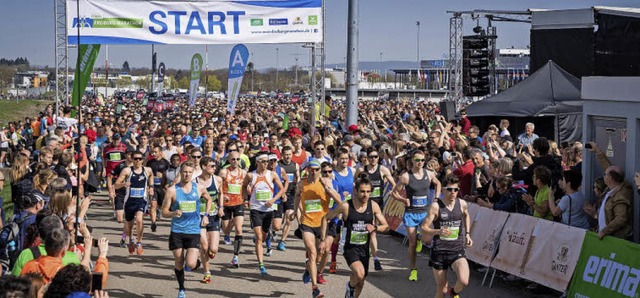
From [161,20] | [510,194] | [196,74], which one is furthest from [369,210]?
[196,74]

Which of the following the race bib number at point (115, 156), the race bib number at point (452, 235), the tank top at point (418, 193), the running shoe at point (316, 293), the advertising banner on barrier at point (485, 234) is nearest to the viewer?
the race bib number at point (452, 235)

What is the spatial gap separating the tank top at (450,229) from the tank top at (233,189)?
424 cm

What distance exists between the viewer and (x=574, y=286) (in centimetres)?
944

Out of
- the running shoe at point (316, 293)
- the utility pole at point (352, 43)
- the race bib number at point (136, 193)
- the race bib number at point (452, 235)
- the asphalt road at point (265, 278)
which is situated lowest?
the asphalt road at point (265, 278)

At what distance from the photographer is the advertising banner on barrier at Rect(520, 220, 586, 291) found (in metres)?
9.69

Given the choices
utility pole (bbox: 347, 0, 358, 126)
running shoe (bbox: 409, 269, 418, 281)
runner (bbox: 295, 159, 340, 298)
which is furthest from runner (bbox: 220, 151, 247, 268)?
utility pole (bbox: 347, 0, 358, 126)

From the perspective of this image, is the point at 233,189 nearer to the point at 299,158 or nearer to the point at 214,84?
the point at 299,158

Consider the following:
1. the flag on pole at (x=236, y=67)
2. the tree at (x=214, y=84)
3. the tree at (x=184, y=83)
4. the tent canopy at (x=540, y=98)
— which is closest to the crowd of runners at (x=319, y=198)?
the tent canopy at (x=540, y=98)

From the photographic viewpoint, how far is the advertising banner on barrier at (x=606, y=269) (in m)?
8.45

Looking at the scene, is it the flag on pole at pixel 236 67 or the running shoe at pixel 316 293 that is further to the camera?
the flag on pole at pixel 236 67

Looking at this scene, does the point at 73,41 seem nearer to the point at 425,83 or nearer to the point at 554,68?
the point at 554,68

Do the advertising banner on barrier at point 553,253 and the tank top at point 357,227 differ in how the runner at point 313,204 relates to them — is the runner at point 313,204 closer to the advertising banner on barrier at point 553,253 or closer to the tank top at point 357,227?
the tank top at point 357,227

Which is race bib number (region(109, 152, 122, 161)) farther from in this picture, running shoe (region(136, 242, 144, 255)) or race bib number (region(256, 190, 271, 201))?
race bib number (region(256, 190, 271, 201))

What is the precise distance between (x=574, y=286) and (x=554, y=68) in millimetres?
14567
